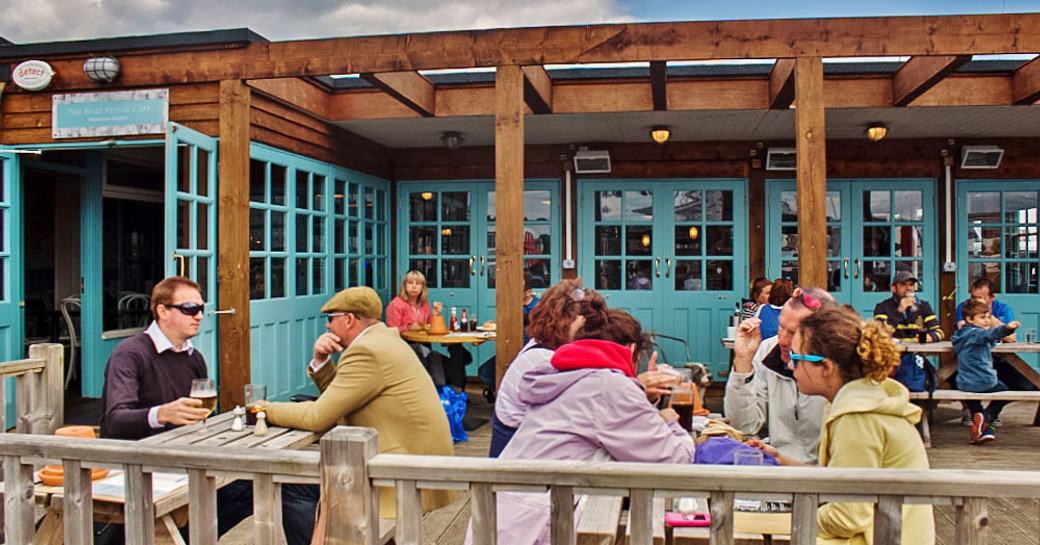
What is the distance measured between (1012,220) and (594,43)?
6.32 metres

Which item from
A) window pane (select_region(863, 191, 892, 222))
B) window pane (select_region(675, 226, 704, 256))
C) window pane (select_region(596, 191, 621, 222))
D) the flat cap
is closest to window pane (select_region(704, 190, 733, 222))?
window pane (select_region(675, 226, 704, 256))

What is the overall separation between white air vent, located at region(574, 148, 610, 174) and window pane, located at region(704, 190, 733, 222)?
1203mm

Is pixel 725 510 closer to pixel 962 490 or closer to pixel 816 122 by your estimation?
pixel 962 490

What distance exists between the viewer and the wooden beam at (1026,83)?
6027mm

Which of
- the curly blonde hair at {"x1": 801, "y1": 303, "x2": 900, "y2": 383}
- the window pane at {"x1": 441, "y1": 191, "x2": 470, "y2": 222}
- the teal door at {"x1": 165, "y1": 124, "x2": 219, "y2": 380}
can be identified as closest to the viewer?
the curly blonde hair at {"x1": 801, "y1": 303, "x2": 900, "y2": 383}

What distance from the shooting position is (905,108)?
6785 mm

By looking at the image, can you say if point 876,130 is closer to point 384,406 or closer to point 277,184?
point 277,184

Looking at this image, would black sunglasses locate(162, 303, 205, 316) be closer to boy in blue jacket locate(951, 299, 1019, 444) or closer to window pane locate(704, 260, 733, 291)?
boy in blue jacket locate(951, 299, 1019, 444)

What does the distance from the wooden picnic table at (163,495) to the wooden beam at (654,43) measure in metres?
2.71

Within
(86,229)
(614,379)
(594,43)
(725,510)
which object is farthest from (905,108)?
(86,229)

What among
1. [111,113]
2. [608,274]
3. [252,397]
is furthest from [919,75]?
[111,113]

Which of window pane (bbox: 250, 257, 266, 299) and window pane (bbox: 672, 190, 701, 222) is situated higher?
window pane (bbox: 672, 190, 701, 222)

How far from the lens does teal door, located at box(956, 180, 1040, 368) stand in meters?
8.29

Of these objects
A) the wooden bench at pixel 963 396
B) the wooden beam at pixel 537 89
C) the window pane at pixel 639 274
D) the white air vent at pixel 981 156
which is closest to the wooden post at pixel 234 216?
the wooden beam at pixel 537 89
